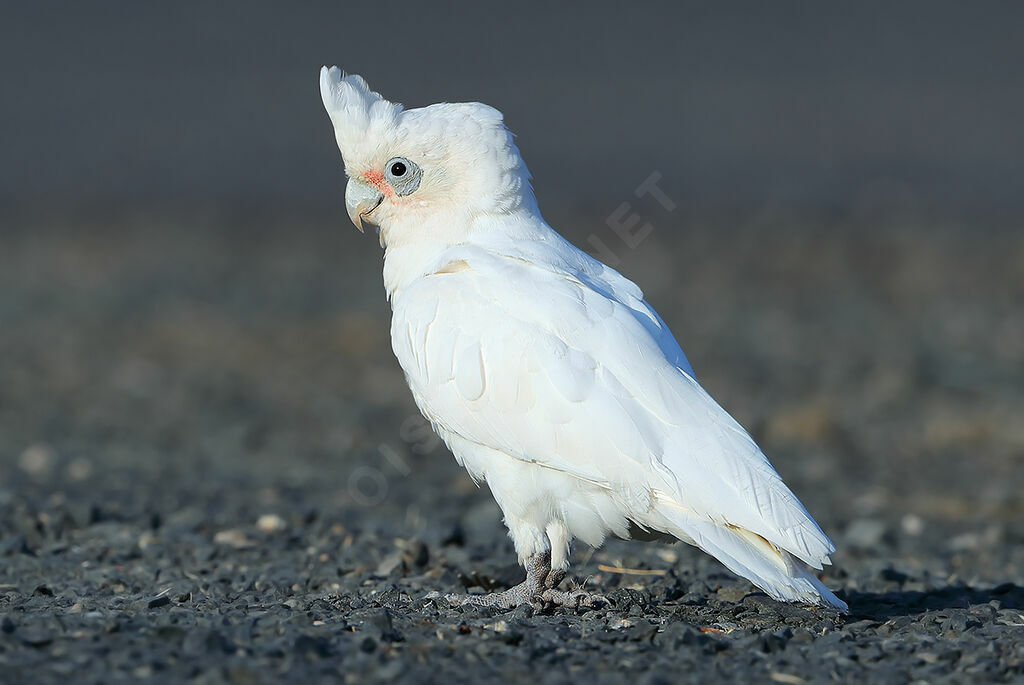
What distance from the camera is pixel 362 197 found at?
7074mm

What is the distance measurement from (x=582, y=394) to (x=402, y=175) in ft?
5.04

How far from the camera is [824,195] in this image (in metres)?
23.1

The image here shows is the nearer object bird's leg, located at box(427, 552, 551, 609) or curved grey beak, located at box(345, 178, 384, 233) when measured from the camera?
bird's leg, located at box(427, 552, 551, 609)

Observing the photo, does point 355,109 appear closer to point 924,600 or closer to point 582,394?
point 582,394

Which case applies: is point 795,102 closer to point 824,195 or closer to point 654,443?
point 824,195

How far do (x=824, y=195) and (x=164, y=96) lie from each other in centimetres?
1763

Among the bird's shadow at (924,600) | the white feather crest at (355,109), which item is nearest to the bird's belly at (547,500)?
the bird's shadow at (924,600)

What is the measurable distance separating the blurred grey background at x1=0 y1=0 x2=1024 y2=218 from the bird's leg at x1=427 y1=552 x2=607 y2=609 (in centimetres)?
1645

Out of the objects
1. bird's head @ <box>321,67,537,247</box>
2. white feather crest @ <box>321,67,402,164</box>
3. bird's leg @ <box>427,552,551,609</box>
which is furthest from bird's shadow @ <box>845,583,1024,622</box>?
Answer: white feather crest @ <box>321,67,402,164</box>

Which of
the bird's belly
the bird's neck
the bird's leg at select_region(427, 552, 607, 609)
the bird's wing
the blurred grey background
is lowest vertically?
the bird's leg at select_region(427, 552, 607, 609)

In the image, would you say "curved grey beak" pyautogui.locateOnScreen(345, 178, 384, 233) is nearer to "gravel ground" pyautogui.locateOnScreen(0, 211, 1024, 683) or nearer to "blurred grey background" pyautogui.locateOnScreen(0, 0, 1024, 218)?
"gravel ground" pyautogui.locateOnScreen(0, 211, 1024, 683)

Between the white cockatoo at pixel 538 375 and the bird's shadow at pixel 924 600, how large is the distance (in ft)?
2.46

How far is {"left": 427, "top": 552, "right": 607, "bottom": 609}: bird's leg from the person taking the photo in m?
6.51

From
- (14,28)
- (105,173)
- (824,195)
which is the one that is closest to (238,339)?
(824,195)
